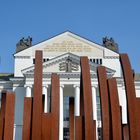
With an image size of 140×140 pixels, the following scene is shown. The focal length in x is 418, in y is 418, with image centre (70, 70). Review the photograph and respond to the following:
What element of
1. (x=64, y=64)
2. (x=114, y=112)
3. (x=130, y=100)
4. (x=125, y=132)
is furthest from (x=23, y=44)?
(x=130, y=100)

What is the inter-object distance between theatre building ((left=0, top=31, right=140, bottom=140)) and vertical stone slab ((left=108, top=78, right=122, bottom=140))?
105 ft

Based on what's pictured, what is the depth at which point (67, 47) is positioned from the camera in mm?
51125

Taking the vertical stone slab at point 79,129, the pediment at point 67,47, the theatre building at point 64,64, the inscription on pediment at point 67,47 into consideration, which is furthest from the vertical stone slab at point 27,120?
the inscription on pediment at point 67,47

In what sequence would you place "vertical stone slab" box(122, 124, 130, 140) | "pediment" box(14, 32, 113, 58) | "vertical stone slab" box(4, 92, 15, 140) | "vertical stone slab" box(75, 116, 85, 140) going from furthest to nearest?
"pediment" box(14, 32, 113, 58) → "vertical stone slab" box(122, 124, 130, 140) → "vertical stone slab" box(4, 92, 15, 140) → "vertical stone slab" box(75, 116, 85, 140)

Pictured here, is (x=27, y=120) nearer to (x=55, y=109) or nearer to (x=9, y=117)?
(x=9, y=117)

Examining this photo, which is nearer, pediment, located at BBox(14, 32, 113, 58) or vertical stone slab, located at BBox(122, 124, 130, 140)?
vertical stone slab, located at BBox(122, 124, 130, 140)

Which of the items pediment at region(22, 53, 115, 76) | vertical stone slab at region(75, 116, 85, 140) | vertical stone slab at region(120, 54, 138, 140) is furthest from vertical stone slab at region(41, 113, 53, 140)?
pediment at region(22, 53, 115, 76)

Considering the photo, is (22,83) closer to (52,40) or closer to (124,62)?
(52,40)

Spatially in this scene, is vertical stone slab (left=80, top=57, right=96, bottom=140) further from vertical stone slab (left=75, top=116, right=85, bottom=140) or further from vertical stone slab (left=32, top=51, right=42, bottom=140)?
vertical stone slab (left=32, top=51, right=42, bottom=140)

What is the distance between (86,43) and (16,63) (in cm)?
900

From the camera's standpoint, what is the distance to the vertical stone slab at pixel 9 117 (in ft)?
49.6

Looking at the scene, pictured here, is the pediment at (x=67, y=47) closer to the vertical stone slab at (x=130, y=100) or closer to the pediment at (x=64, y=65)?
the pediment at (x=64, y=65)

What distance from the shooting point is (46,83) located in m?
48.1

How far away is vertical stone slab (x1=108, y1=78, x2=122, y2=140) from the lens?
577 inches
